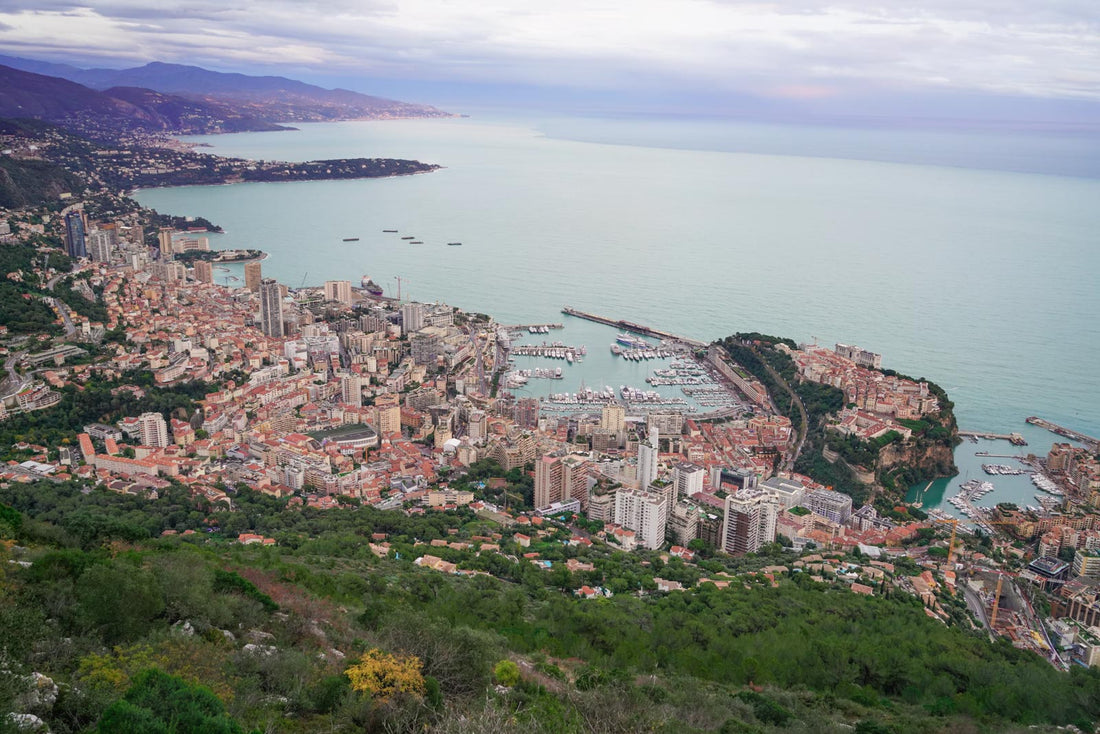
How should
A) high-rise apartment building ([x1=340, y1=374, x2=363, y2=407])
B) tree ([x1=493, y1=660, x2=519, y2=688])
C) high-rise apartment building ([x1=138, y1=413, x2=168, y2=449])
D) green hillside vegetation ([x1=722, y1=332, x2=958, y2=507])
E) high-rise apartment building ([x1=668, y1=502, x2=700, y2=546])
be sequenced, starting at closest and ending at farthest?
tree ([x1=493, y1=660, x2=519, y2=688]) → high-rise apartment building ([x1=668, y1=502, x2=700, y2=546]) → high-rise apartment building ([x1=138, y1=413, x2=168, y2=449]) → green hillside vegetation ([x1=722, y1=332, x2=958, y2=507]) → high-rise apartment building ([x1=340, y1=374, x2=363, y2=407])

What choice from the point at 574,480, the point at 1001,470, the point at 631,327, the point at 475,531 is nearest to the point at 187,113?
the point at 631,327

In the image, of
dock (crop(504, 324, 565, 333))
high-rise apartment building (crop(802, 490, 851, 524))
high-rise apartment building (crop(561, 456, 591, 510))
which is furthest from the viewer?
dock (crop(504, 324, 565, 333))

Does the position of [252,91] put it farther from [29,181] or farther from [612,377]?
[612,377]

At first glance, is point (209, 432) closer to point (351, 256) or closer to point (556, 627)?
point (556, 627)

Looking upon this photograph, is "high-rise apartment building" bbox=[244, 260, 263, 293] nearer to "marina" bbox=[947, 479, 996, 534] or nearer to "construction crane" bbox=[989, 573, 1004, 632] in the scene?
"marina" bbox=[947, 479, 996, 534]

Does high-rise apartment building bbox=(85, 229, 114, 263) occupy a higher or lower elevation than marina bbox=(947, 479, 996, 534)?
higher

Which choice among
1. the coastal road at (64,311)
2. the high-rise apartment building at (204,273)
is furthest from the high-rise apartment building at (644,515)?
the high-rise apartment building at (204,273)

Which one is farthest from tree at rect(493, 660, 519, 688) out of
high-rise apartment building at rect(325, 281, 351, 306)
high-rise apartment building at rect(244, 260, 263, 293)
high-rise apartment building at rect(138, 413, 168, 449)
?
high-rise apartment building at rect(244, 260, 263, 293)
